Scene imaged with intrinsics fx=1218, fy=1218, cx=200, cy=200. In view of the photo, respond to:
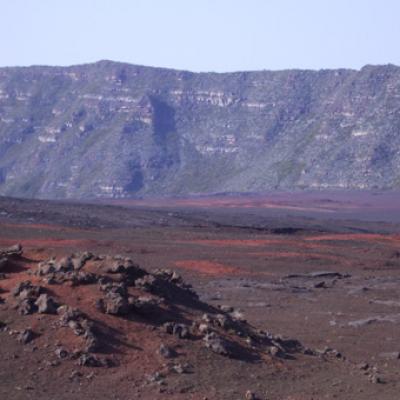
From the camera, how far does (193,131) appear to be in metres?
169

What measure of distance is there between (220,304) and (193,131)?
445 ft

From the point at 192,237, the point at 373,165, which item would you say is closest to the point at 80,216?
the point at 192,237

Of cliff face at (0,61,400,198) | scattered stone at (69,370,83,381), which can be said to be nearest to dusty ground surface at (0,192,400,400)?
scattered stone at (69,370,83,381)

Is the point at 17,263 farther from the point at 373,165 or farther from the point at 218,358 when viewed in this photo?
the point at 373,165

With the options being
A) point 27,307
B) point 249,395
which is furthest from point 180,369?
point 27,307

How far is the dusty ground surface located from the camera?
18.3 metres

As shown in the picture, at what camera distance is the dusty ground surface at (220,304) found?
18.3 metres

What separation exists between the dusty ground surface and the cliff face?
63.2 m

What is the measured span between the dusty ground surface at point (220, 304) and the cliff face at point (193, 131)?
207 feet

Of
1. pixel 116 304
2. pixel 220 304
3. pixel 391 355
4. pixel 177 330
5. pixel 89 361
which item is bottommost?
pixel 220 304

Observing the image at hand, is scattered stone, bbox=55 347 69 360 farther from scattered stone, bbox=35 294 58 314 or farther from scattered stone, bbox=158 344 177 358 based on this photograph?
scattered stone, bbox=158 344 177 358

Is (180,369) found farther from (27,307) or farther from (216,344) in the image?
(27,307)

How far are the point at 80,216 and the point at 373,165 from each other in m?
66.6

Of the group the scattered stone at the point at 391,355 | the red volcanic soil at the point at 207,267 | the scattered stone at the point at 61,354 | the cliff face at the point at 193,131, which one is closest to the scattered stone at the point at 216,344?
the scattered stone at the point at 61,354
